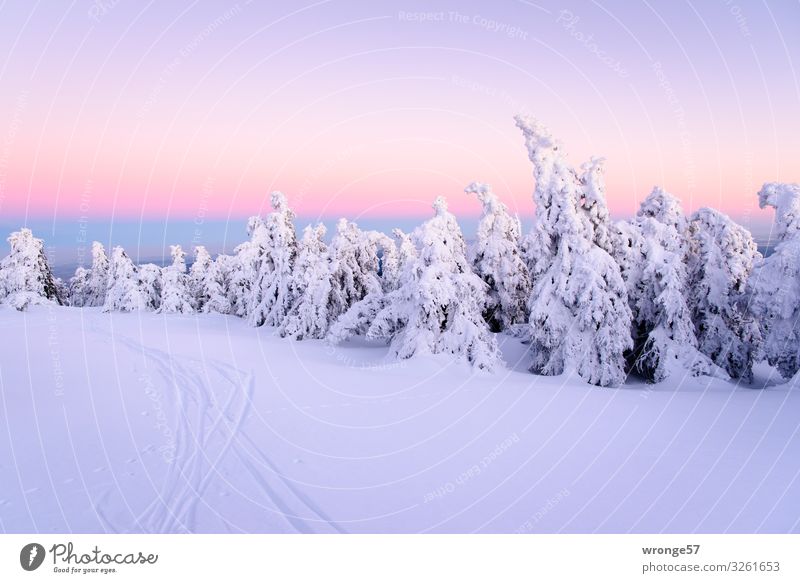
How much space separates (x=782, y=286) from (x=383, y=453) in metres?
17.5

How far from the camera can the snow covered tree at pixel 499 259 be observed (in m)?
26.9

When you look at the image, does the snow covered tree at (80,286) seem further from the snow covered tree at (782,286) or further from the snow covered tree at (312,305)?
the snow covered tree at (782,286)

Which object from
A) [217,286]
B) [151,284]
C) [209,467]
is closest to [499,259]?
[209,467]

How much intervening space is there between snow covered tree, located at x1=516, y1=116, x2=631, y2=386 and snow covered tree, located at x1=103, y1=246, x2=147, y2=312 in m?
43.7

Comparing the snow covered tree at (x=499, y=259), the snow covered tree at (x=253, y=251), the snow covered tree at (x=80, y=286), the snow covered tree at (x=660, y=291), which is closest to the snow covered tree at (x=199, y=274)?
the snow covered tree at (x=253, y=251)

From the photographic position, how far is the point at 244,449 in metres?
9.32

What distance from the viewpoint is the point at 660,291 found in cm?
1931

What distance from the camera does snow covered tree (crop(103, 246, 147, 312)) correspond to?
4541cm

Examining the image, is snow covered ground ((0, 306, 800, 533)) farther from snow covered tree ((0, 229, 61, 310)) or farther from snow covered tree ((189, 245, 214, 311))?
snow covered tree ((189, 245, 214, 311))

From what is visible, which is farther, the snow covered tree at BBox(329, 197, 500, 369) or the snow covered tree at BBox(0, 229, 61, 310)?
the snow covered tree at BBox(0, 229, 61, 310)

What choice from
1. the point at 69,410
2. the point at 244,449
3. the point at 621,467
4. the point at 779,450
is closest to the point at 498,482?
the point at 621,467

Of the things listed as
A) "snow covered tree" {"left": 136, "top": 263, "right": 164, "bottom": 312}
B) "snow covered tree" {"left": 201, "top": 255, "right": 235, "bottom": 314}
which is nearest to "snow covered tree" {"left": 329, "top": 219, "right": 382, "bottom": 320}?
"snow covered tree" {"left": 201, "top": 255, "right": 235, "bottom": 314}

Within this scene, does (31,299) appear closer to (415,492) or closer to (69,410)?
(69,410)

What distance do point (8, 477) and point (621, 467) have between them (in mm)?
11791
